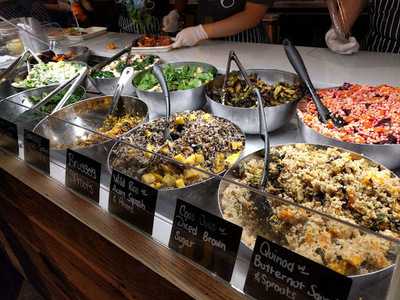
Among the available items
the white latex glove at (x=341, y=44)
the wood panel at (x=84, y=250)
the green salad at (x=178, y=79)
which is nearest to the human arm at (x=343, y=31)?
the white latex glove at (x=341, y=44)

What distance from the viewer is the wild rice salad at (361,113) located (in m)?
1.12

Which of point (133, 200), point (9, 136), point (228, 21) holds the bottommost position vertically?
point (9, 136)

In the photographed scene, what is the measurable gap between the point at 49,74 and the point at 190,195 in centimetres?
135

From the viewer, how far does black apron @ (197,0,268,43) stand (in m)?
2.88

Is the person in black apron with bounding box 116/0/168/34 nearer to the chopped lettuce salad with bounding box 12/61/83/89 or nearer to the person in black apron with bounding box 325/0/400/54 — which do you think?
the chopped lettuce salad with bounding box 12/61/83/89

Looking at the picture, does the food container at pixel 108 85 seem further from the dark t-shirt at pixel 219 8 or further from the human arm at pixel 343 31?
the dark t-shirt at pixel 219 8

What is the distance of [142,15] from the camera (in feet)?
9.98

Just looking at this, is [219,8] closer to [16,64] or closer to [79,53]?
[79,53]

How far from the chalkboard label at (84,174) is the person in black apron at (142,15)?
7.20ft

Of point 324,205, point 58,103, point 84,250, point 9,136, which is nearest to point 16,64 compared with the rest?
point 58,103

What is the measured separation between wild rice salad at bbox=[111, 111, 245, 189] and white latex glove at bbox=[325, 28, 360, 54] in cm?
103

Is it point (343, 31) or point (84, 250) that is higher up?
point (343, 31)

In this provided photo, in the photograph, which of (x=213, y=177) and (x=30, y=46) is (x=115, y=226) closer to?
(x=213, y=177)

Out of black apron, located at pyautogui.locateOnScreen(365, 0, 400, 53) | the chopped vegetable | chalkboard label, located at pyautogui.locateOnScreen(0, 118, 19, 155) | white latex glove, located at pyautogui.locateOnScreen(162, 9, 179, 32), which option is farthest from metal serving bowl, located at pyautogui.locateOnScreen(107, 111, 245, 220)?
white latex glove, located at pyautogui.locateOnScreen(162, 9, 179, 32)
